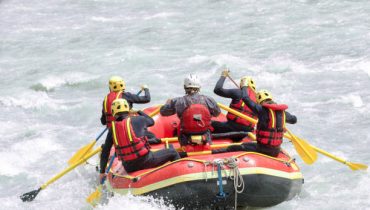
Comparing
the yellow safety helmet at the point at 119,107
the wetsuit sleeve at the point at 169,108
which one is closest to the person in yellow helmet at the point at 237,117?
the wetsuit sleeve at the point at 169,108

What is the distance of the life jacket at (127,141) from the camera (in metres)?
6.96

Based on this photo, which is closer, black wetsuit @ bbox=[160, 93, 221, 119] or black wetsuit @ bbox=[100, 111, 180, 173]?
black wetsuit @ bbox=[100, 111, 180, 173]

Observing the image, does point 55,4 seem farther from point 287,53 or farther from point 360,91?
point 360,91

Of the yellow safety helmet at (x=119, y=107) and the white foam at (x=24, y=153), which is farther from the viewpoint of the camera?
the white foam at (x=24, y=153)

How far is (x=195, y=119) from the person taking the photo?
716cm

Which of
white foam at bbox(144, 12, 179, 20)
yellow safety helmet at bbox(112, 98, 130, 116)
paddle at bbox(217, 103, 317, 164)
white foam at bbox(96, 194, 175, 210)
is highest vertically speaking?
white foam at bbox(144, 12, 179, 20)

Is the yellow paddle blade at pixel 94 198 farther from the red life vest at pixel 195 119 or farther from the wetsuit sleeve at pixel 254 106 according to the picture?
the wetsuit sleeve at pixel 254 106

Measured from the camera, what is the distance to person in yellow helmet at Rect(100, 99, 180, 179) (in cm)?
697

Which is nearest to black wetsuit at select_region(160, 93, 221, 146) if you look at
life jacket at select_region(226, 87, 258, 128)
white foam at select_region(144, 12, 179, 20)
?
life jacket at select_region(226, 87, 258, 128)

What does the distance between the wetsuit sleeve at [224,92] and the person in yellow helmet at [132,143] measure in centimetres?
105

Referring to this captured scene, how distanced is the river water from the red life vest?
3.10ft

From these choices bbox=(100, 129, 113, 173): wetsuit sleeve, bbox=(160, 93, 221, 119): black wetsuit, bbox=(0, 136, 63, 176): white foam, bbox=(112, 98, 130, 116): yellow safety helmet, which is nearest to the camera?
bbox=(112, 98, 130, 116): yellow safety helmet

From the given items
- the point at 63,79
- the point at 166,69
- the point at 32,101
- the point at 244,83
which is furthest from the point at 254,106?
the point at 63,79

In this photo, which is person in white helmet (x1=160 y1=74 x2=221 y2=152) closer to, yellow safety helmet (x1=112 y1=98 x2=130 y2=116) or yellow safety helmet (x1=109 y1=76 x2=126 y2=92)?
yellow safety helmet (x1=112 y1=98 x2=130 y2=116)
